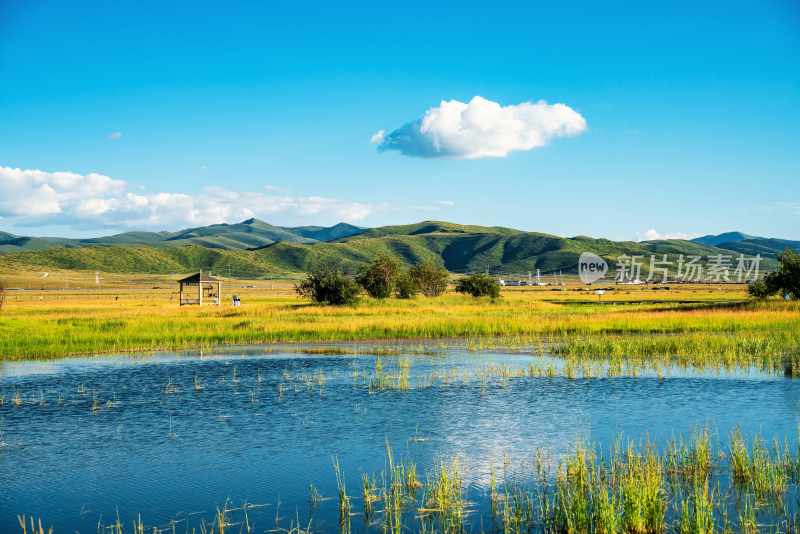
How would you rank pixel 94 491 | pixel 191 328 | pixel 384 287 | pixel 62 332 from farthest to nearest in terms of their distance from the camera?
1. pixel 384 287
2. pixel 191 328
3. pixel 62 332
4. pixel 94 491

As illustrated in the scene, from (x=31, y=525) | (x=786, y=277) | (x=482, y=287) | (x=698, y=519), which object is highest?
(x=786, y=277)

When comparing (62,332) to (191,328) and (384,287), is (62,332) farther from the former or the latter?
(384,287)

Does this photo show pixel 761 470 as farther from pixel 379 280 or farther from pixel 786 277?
pixel 379 280

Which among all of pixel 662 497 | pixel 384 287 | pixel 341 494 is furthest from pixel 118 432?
pixel 384 287

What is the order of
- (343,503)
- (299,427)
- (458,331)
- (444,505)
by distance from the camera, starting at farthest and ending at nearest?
(458,331), (299,427), (343,503), (444,505)

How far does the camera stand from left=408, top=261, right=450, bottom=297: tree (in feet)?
277

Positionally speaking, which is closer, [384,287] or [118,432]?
[118,432]

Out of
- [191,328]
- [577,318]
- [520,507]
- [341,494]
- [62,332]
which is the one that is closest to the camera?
[520,507]

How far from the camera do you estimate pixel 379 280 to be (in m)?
74.5

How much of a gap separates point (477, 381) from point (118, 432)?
1299 centimetres

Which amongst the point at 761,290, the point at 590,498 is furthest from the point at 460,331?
the point at 761,290

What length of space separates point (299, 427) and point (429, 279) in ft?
215

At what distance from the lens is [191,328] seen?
46438mm

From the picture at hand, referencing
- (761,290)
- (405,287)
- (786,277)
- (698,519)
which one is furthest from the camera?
(405,287)
